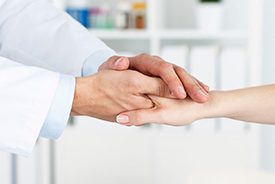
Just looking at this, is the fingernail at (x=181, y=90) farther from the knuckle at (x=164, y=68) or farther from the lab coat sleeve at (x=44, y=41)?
the lab coat sleeve at (x=44, y=41)

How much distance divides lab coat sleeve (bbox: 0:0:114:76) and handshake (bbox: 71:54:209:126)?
138 millimetres

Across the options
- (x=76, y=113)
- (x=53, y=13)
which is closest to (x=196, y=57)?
(x=53, y=13)

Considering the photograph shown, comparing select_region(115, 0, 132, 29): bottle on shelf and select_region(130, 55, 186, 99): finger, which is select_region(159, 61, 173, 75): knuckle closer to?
select_region(130, 55, 186, 99): finger

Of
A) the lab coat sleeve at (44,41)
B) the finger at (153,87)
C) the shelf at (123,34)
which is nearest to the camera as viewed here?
the finger at (153,87)

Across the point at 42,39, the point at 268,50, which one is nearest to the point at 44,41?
the point at 42,39

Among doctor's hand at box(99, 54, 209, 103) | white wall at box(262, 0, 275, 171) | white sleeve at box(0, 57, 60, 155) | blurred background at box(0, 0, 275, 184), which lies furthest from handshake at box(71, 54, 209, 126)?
white wall at box(262, 0, 275, 171)

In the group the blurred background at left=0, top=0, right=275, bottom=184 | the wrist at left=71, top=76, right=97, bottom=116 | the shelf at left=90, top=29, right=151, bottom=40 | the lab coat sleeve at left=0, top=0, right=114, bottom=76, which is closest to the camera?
the wrist at left=71, top=76, right=97, bottom=116

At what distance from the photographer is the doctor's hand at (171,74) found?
150 cm

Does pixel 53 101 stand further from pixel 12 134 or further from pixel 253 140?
pixel 253 140

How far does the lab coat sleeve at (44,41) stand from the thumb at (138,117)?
0.24 meters

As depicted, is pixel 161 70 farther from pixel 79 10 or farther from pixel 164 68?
pixel 79 10

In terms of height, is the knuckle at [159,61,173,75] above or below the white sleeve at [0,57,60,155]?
above

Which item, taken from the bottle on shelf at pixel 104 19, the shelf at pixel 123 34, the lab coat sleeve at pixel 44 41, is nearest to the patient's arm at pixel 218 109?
the lab coat sleeve at pixel 44 41

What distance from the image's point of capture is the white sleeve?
1296 millimetres
